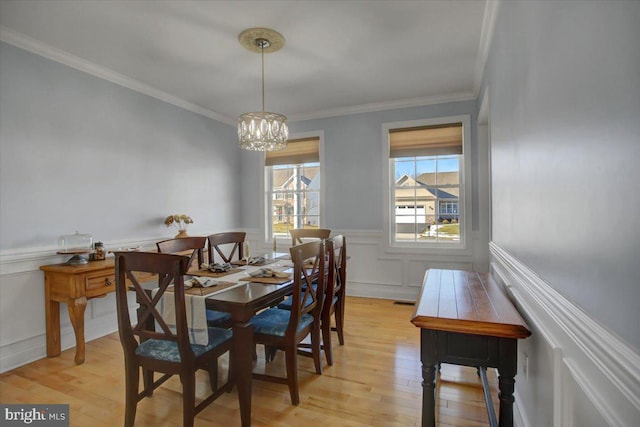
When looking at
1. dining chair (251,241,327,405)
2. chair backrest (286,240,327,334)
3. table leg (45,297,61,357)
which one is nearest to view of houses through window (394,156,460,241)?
chair backrest (286,240,327,334)

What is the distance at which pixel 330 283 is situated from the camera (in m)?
2.61

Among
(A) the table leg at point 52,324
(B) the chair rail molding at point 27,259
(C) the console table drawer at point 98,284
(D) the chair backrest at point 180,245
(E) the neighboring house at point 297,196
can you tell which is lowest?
(A) the table leg at point 52,324

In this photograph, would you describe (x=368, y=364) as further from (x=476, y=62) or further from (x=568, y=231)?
(x=476, y=62)

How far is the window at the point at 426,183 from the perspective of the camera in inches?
168

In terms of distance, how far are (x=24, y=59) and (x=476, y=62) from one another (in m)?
4.18

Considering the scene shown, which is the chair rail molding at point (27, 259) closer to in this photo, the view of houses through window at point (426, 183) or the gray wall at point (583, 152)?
the gray wall at point (583, 152)

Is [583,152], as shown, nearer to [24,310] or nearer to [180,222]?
[24,310]

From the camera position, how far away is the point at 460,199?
426 centimetres

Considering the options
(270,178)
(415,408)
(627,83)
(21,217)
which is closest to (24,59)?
(21,217)

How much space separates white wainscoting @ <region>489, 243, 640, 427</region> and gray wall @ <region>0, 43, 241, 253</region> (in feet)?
12.1

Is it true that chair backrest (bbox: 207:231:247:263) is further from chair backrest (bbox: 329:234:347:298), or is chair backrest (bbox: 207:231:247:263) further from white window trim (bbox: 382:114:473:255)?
white window trim (bbox: 382:114:473:255)

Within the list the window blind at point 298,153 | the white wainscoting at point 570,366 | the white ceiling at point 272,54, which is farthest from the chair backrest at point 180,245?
the window blind at point 298,153

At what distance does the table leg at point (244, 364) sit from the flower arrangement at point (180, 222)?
255 cm

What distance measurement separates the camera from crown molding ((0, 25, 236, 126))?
2701 millimetres
